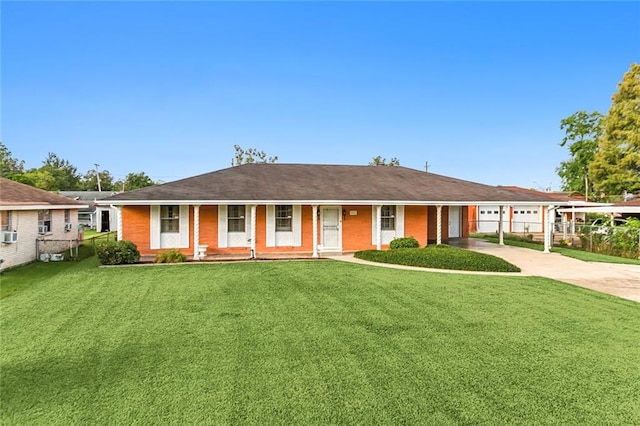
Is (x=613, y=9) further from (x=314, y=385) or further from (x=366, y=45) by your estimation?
(x=314, y=385)

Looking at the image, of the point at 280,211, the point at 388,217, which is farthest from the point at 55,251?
the point at 388,217

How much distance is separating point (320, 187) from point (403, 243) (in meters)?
4.45

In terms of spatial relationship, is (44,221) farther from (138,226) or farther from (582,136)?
(582,136)

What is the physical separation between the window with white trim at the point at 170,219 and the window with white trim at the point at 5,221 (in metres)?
4.96

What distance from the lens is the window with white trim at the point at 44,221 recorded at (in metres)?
15.5

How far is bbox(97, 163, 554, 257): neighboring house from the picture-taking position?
14.3m

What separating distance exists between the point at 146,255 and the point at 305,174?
8.32 meters

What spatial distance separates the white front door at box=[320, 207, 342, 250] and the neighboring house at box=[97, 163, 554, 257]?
45 millimetres

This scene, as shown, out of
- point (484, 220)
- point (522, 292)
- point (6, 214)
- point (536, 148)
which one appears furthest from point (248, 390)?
point (536, 148)

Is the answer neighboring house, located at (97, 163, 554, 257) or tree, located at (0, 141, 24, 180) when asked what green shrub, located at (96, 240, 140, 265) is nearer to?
neighboring house, located at (97, 163, 554, 257)

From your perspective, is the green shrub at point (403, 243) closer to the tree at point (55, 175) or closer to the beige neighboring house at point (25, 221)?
the beige neighboring house at point (25, 221)

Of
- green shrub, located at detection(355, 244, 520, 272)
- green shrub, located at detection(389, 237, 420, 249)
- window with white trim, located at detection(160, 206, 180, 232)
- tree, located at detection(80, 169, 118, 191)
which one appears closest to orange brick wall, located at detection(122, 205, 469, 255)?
window with white trim, located at detection(160, 206, 180, 232)

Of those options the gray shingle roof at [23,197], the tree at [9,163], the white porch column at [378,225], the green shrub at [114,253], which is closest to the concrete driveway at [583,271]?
the white porch column at [378,225]

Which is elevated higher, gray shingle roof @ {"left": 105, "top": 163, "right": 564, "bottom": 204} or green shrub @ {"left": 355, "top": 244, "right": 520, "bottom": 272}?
gray shingle roof @ {"left": 105, "top": 163, "right": 564, "bottom": 204}
